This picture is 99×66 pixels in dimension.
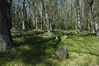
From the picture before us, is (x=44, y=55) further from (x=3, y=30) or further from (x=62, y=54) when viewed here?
(x=3, y=30)

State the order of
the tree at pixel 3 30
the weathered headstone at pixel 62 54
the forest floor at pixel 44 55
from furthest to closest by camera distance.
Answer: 1. the tree at pixel 3 30
2. the weathered headstone at pixel 62 54
3. the forest floor at pixel 44 55

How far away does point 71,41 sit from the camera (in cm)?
1261

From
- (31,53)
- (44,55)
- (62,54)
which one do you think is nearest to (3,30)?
(31,53)

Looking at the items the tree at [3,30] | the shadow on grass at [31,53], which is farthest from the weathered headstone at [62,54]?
the tree at [3,30]

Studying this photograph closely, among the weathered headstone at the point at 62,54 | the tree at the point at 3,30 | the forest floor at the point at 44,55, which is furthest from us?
the tree at the point at 3,30

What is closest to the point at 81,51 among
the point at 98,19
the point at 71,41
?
the point at 71,41

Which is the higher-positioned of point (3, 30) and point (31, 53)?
point (3, 30)

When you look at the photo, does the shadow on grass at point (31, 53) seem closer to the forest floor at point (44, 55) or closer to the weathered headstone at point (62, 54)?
the forest floor at point (44, 55)

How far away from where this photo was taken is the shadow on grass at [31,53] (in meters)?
9.41

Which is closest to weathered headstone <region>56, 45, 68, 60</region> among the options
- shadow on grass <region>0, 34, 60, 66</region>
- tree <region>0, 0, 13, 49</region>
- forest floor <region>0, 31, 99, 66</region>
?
forest floor <region>0, 31, 99, 66</region>

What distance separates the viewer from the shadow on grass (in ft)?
30.9

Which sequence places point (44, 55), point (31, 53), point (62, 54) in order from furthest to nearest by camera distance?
point (31, 53)
point (44, 55)
point (62, 54)

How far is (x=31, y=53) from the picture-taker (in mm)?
10219

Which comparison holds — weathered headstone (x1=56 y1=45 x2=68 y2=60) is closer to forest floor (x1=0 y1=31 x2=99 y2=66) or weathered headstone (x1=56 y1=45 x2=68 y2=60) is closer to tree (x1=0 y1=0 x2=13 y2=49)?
forest floor (x1=0 y1=31 x2=99 y2=66)
